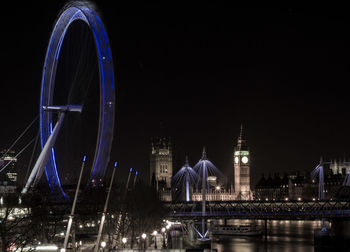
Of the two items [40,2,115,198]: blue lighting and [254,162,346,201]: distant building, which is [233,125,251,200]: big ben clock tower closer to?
[254,162,346,201]: distant building

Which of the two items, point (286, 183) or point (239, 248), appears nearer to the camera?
point (239, 248)

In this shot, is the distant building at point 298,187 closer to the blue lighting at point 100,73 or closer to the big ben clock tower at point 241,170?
the big ben clock tower at point 241,170

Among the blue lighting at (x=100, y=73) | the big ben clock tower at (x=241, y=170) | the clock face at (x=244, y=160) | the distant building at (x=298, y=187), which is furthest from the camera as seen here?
the clock face at (x=244, y=160)

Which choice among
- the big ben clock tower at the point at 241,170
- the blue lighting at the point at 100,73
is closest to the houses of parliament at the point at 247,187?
the big ben clock tower at the point at 241,170

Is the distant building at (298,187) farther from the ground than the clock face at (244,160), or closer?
closer

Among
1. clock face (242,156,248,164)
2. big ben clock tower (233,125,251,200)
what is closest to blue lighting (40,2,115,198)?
big ben clock tower (233,125,251,200)

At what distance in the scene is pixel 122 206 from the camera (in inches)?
2488

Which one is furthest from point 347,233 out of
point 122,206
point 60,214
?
point 60,214

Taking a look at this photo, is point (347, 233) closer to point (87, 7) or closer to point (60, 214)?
point (60, 214)

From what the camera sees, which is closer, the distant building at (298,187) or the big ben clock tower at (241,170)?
the distant building at (298,187)

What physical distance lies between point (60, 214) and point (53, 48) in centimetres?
1982

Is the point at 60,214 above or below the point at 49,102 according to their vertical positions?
below

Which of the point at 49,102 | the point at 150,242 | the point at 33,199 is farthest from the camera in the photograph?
the point at 150,242

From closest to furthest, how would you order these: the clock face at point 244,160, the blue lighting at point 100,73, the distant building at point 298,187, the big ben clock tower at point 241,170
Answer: the blue lighting at point 100,73 → the distant building at point 298,187 → the big ben clock tower at point 241,170 → the clock face at point 244,160
